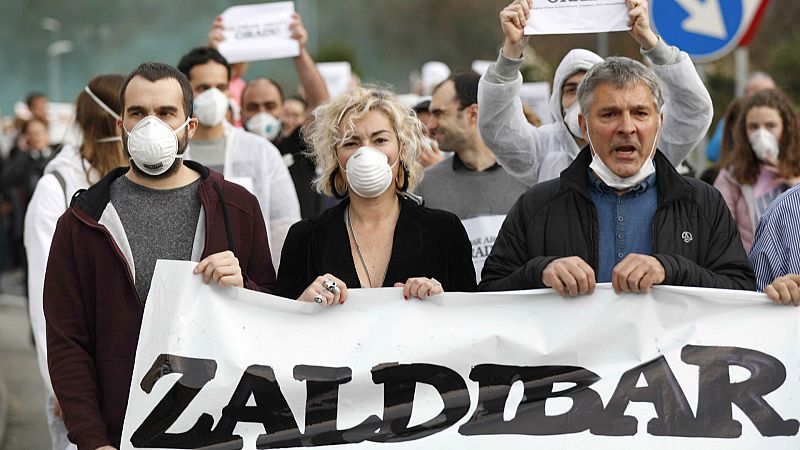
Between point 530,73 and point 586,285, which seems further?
point 530,73

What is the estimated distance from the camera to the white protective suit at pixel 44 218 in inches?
221

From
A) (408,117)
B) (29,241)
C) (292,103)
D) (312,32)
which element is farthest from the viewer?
(312,32)

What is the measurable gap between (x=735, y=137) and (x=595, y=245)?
11.3 feet

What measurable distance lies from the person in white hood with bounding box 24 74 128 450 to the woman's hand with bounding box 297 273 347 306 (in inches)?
55.3

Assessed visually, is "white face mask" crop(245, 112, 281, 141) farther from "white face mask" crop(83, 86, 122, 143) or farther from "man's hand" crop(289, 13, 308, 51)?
"white face mask" crop(83, 86, 122, 143)

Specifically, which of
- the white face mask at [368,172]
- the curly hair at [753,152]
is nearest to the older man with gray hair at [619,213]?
the white face mask at [368,172]

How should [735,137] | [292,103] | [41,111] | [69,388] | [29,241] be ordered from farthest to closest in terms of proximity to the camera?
1. [41,111]
2. [292,103]
3. [735,137]
4. [29,241]
5. [69,388]

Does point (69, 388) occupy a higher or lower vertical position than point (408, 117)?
lower

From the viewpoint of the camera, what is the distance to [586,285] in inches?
173

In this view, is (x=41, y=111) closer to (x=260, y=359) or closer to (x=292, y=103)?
(x=292, y=103)

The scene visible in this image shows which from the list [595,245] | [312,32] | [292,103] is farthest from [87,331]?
[312,32]

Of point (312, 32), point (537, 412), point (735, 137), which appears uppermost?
point (312, 32)

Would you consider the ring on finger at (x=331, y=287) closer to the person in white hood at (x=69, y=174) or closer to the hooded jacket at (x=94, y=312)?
the hooded jacket at (x=94, y=312)

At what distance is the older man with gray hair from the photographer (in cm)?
451
